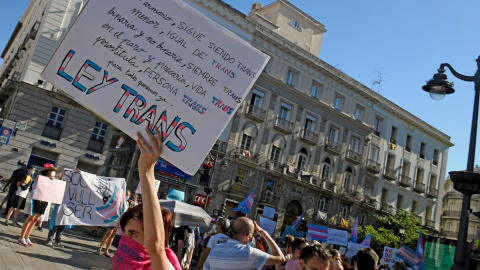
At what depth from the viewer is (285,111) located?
113ft

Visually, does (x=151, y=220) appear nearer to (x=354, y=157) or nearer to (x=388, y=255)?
(x=388, y=255)

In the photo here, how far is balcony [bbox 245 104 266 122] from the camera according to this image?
105ft

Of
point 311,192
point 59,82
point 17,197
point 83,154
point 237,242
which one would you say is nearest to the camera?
point 59,82

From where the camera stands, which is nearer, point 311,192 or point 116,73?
point 116,73

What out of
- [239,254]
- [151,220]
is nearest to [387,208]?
[239,254]

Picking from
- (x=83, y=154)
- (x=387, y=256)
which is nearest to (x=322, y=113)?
(x=83, y=154)

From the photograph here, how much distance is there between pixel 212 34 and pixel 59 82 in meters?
1.01

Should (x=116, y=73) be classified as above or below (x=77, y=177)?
above

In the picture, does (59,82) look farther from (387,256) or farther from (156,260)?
(387,256)

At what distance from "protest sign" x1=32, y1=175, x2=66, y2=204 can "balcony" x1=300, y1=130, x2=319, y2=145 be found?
27.1 meters

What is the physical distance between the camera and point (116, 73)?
8.96 ft

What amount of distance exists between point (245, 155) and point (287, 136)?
450 centimetres

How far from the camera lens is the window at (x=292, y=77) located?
3481 cm

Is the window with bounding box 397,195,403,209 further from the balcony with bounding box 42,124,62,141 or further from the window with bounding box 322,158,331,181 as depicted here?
the balcony with bounding box 42,124,62,141
